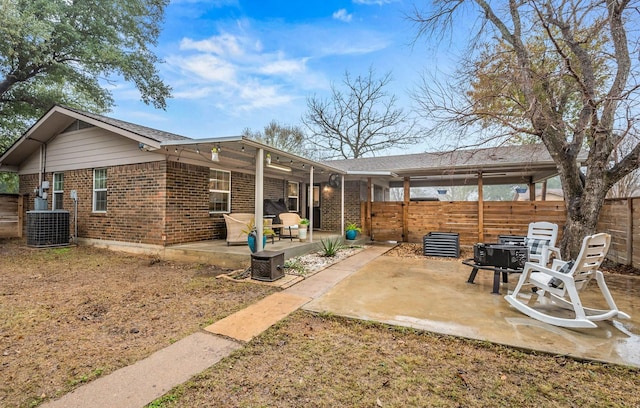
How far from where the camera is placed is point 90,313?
3645mm

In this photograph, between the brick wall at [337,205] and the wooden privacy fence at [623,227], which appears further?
the brick wall at [337,205]

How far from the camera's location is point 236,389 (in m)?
2.11

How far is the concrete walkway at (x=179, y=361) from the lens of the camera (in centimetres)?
198

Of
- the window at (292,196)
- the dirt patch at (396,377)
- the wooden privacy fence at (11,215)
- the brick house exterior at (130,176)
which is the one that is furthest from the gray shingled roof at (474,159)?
the wooden privacy fence at (11,215)

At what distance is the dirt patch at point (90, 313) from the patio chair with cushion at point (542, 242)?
15.2ft

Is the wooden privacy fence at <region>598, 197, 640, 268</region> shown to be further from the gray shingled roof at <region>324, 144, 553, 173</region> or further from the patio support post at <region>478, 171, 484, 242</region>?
the patio support post at <region>478, 171, 484, 242</region>

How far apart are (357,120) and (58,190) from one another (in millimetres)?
18365

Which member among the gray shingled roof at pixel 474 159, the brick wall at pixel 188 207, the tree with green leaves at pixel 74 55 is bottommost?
the brick wall at pixel 188 207

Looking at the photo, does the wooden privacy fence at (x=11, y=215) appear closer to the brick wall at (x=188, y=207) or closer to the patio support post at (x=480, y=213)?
the brick wall at (x=188, y=207)

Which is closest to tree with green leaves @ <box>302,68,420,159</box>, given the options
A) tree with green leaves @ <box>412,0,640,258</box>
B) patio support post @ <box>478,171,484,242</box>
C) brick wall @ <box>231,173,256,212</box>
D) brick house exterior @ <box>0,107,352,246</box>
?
patio support post @ <box>478,171,484,242</box>

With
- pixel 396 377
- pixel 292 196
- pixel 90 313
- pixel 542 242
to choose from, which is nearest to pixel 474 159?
pixel 542 242

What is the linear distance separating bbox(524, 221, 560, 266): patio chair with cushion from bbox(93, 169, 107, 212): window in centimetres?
1056

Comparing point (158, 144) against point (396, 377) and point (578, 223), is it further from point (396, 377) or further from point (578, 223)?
point (578, 223)

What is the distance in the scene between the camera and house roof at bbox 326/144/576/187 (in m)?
8.24
